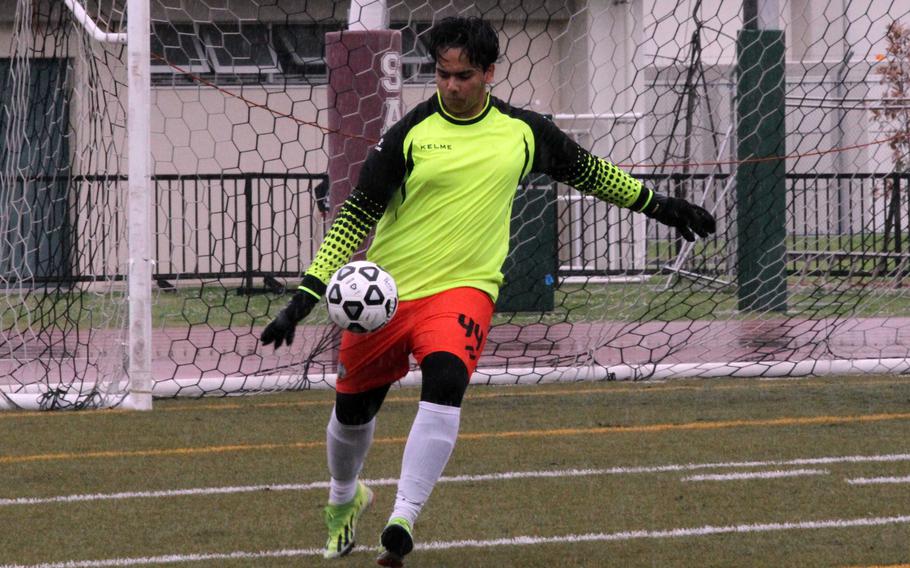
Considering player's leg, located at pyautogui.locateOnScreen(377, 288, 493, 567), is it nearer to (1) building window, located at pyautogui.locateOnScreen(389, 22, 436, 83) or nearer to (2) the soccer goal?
(2) the soccer goal

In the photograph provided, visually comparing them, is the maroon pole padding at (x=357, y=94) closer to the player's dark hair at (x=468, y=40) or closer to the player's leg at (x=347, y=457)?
the player's leg at (x=347, y=457)

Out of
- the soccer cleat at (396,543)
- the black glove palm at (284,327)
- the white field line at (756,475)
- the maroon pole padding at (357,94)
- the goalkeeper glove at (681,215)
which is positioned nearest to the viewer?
the soccer cleat at (396,543)

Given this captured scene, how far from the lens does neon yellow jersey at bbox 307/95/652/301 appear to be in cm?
504

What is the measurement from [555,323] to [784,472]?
6225 millimetres

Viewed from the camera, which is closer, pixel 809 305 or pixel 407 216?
pixel 407 216

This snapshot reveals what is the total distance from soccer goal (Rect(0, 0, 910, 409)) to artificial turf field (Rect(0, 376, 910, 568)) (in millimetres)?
647

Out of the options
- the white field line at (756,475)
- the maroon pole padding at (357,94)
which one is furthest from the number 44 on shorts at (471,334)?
the maroon pole padding at (357,94)

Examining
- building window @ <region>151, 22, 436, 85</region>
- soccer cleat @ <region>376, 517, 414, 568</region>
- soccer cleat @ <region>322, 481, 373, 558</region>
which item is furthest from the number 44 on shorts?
building window @ <region>151, 22, 436, 85</region>

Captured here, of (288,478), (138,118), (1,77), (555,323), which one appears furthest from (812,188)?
(288,478)

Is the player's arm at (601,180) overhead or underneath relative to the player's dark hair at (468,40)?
underneath

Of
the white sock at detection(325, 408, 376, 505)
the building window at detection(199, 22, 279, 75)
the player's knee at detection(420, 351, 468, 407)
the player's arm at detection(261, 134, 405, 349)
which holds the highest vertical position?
the building window at detection(199, 22, 279, 75)

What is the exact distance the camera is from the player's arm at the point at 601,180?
5.34 m

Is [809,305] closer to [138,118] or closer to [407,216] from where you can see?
[138,118]

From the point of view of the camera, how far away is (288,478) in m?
6.61
